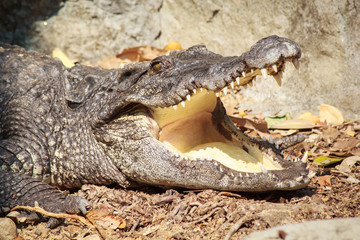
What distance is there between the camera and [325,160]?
428 cm

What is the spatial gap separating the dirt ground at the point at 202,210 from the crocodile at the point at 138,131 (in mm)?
132

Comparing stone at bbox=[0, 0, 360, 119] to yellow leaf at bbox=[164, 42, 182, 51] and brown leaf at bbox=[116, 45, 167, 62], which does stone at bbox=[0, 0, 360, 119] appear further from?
brown leaf at bbox=[116, 45, 167, 62]

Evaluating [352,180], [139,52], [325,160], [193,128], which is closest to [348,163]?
[325,160]

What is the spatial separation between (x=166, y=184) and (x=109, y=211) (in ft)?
1.80

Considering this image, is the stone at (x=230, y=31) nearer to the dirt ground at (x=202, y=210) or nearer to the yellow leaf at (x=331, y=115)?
the yellow leaf at (x=331, y=115)

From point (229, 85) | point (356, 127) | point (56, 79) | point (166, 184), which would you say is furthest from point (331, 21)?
point (56, 79)

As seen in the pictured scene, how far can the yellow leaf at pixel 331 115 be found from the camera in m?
4.99

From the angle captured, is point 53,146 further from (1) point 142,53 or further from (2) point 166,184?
(1) point 142,53

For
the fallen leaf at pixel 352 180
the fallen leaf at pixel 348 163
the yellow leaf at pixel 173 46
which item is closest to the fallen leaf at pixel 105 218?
the fallen leaf at pixel 352 180

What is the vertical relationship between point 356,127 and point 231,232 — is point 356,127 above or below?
above

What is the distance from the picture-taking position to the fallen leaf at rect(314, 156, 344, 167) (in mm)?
4219

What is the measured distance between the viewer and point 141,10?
273 inches

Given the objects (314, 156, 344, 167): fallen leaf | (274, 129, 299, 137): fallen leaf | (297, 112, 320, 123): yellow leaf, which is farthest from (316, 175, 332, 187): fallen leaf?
(297, 112, 320, 123): yellow leaf

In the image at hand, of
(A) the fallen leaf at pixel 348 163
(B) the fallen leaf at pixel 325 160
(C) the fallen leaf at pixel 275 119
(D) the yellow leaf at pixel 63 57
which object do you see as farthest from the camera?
(D) the yellow leaf at pixel 63 57
